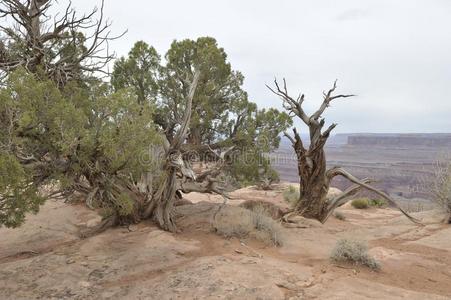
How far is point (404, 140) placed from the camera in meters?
131

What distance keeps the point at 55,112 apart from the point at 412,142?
13687cm

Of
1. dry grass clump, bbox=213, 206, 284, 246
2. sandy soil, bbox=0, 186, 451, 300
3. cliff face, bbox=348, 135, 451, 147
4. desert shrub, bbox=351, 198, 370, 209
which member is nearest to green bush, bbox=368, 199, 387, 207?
desert shrub, bbox=351, 198, 370, 209

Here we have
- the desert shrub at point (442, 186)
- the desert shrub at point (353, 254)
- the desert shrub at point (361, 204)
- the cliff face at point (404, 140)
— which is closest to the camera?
the desert shrub at point (353, 254)

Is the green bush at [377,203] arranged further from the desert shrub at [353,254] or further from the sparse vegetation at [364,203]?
the desert shrub at [353,254]

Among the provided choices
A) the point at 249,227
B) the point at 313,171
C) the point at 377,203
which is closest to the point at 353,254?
the point at 249,227

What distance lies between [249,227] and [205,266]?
9.56 feet

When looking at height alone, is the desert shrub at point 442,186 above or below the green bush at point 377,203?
above

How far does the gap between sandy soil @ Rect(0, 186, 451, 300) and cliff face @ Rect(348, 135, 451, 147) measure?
390ft

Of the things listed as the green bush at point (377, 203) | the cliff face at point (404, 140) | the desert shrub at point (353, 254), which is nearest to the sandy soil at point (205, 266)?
the desert shrub at point (353, 254)

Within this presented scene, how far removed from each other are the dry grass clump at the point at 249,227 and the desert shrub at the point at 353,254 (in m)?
1.94

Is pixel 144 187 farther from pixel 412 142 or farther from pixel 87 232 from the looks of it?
pixel 412 142

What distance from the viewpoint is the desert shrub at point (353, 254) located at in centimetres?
841

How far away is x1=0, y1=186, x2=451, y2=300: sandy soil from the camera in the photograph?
7094 millimetres

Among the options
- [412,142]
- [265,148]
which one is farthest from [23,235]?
[412,142]
